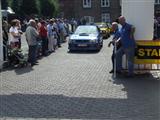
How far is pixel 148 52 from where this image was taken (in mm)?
14367

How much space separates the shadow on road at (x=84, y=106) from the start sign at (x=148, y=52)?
2348mm

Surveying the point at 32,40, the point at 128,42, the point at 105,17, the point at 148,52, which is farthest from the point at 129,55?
the point at 105,17

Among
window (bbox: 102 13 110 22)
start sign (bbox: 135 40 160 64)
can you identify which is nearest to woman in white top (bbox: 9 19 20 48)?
start sign (bbox: 135 40 160 64)

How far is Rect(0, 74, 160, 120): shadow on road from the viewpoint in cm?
922

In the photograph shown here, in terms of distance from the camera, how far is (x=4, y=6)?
60625 millimetres

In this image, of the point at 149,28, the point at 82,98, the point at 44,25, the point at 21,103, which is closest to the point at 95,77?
the point at 149,28

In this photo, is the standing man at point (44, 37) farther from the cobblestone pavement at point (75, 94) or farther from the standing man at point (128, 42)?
the standing man at point (128, 42)

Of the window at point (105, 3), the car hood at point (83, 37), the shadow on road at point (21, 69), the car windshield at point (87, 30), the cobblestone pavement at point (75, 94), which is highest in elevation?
the window at point (105, 3)

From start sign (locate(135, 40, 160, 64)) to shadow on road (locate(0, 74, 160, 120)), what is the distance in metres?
2.35

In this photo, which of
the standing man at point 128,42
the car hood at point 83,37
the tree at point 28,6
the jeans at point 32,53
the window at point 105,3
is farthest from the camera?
the window at point 105,3

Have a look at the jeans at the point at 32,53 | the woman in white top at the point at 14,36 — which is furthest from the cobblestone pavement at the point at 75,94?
the woman in white top at the point at 14,36

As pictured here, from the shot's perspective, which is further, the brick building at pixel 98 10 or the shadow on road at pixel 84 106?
the brick building at pixel 98 10

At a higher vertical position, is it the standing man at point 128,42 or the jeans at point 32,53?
the standing man at point 128,42

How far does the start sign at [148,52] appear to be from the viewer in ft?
46.8
